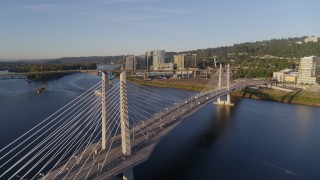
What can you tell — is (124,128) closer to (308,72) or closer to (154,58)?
(308,72)

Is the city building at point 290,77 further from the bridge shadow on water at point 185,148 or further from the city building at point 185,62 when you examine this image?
the city building at point 185,62

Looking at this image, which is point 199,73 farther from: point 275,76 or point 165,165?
point 165,165

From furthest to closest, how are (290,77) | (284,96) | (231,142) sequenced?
(290,77), (284,96), (231,142)

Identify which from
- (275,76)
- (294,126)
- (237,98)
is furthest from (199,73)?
(294,126)

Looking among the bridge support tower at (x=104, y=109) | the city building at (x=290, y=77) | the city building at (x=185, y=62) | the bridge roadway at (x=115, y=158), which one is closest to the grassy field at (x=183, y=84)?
the city building at (x=290, y=77)

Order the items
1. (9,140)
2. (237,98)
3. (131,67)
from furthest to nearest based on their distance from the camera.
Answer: (131,67) → (237,98) → (9,140)

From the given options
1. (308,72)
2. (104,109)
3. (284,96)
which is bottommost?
(284,96)

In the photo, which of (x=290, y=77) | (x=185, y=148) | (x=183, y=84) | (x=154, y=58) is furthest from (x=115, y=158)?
(x=154, y=58)
